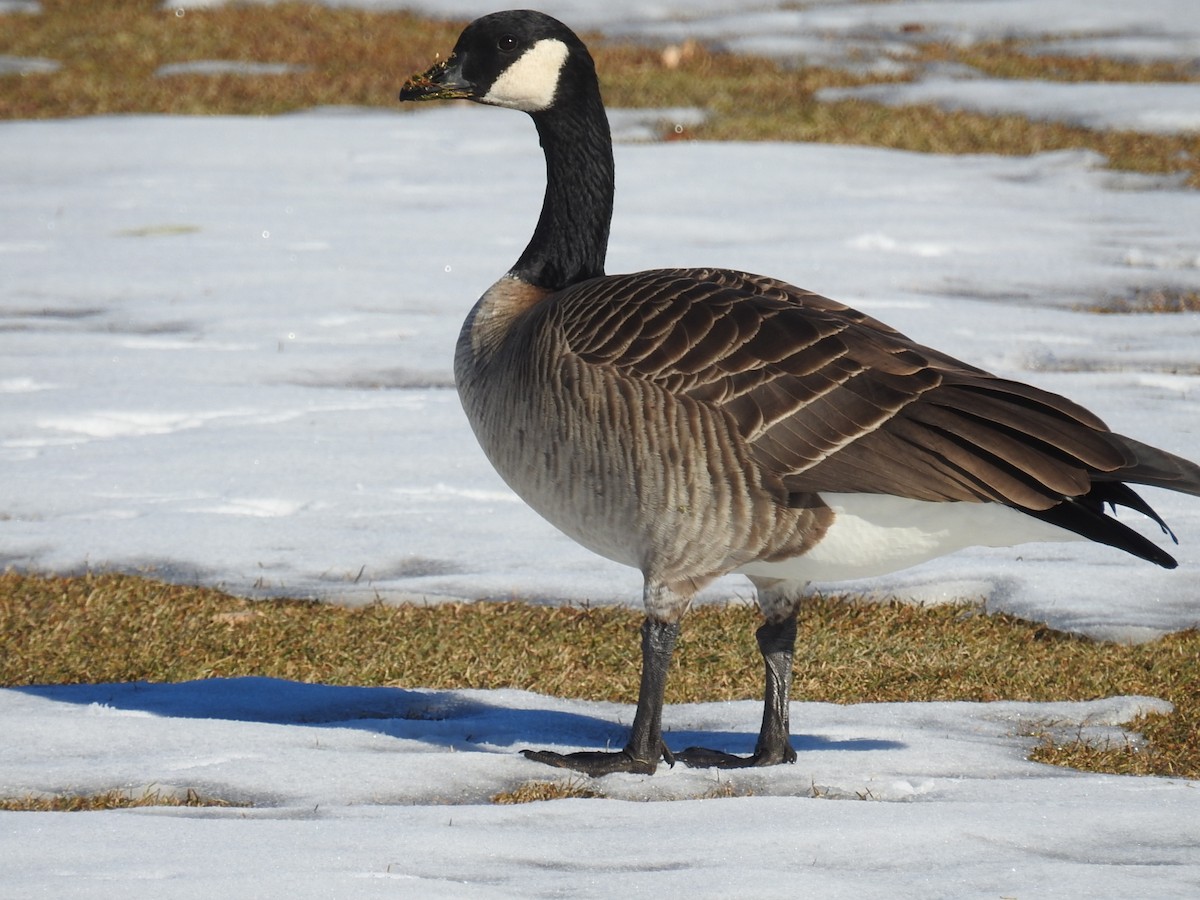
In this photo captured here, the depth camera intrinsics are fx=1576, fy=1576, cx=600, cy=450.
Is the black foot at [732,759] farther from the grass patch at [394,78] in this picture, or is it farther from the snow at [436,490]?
the grass patch at [394,78]

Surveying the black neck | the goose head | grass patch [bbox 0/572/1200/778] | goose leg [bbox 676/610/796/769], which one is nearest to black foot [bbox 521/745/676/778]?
goose leg [bbox 676/610/796/769]

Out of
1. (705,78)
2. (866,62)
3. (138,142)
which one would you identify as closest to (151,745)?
(138,142)

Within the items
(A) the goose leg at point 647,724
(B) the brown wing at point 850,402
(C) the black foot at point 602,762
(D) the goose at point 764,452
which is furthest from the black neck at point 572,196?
(C) the black foot at point 602,762

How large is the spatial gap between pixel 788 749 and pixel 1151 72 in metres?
19.4

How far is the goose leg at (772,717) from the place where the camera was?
5344mm

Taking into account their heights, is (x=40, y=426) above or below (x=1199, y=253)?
below

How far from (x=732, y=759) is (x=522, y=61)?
2.72 metres

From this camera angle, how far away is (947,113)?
65.2 ft

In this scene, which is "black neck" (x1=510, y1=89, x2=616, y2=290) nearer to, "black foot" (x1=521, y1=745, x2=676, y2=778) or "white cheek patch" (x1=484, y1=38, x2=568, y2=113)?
"white cheek patch" (x1=484, y1=38, x2=568, y2=113)

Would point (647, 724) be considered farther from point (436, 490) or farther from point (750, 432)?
point (436, 490)

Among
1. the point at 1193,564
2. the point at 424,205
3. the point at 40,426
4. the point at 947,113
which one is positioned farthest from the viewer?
the point at 947,113

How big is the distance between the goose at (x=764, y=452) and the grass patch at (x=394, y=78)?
12.9 meters

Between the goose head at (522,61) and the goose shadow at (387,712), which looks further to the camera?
the goose head at (522,61)

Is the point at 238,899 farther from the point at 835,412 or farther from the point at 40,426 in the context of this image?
the point at 40,426
